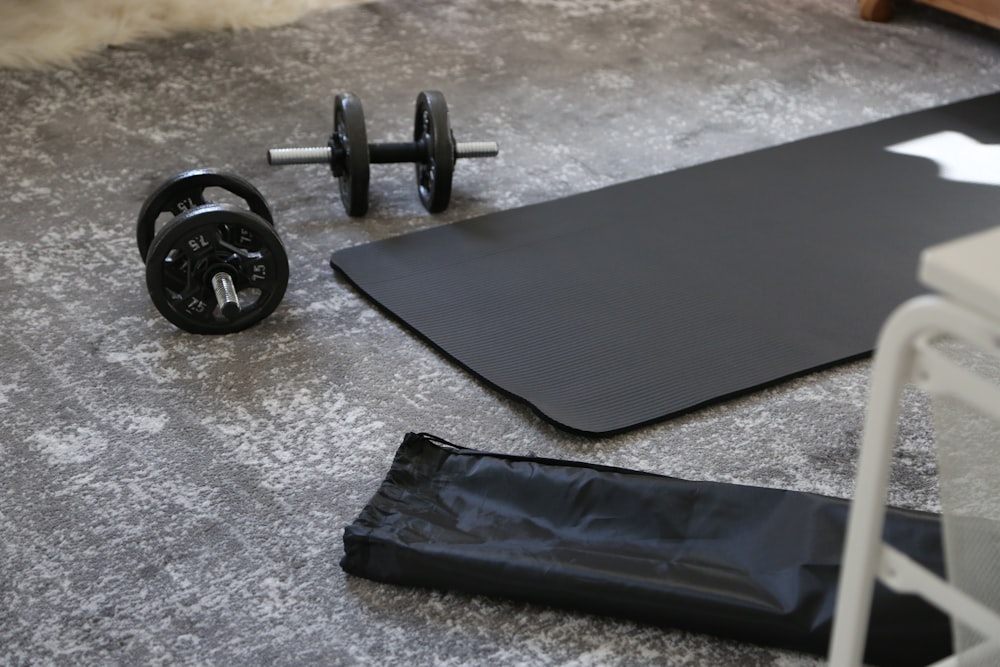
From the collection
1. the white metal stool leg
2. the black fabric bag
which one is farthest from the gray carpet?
the white metal stool leg

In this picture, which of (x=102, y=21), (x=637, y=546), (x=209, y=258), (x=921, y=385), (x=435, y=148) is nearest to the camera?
(x=921, y=385)

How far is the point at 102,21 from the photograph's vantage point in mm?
2891

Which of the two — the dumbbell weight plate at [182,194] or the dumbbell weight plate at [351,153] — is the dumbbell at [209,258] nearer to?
the dumbbell weight plate at [182,194]

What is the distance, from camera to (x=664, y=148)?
7.98 feet

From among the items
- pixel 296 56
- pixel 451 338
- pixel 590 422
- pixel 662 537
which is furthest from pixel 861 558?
pixel 296 56

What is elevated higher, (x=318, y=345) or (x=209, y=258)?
(x=209, y=258)

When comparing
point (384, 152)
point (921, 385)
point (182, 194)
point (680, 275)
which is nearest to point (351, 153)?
point (384, 152)

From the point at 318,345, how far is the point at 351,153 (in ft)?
1.35

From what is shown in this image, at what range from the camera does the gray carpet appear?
4.24ft

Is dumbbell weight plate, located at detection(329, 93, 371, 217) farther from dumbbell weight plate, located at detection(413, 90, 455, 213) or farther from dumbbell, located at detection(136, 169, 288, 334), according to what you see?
dumbbell, located at detection(136, 169, 288, 334)

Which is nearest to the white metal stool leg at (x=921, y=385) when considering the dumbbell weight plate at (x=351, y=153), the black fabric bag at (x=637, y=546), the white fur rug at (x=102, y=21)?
the black fabric bag at (x=637, y=546)

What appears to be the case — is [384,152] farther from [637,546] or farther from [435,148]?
[637,546]

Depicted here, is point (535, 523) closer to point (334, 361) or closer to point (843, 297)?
point (334, 361)

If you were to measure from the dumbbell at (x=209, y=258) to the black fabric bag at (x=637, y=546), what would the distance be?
45cm
